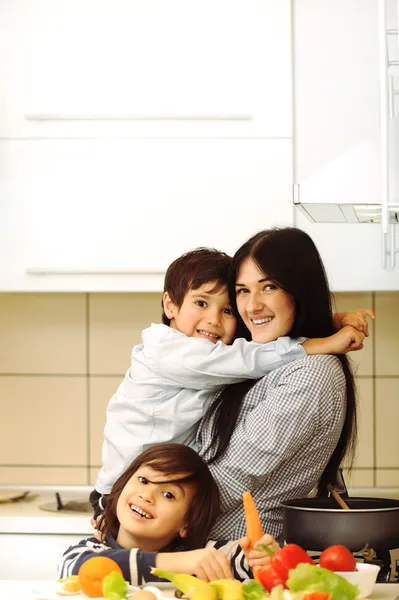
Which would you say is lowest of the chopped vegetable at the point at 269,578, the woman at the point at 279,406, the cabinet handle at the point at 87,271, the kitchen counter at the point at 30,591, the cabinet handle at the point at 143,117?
the kitchen counter at the point at 30,591

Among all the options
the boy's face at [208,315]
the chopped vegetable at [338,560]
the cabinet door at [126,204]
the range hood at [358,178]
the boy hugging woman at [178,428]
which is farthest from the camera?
the cabinet door at [126,204]

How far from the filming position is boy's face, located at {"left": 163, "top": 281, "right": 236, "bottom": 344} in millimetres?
1488

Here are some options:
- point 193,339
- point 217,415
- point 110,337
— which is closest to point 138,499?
point 217,415

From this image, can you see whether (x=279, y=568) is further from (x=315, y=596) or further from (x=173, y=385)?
(x=173, y=385)

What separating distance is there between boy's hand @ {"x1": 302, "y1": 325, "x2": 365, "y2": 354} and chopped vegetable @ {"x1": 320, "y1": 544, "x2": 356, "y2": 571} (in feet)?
1.49

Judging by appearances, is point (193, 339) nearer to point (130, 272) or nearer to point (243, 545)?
point (243, 545)

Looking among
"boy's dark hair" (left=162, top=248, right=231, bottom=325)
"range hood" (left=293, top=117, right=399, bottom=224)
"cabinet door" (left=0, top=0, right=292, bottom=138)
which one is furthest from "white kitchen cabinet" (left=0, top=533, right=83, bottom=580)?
"range hood" (left=293, top=117, right=399, bottom=224)

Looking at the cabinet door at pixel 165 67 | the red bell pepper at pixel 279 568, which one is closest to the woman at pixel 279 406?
the red bell pepper at pixel 279 568

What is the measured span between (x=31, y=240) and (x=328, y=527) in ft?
4.08

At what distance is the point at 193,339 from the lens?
4.72 ft

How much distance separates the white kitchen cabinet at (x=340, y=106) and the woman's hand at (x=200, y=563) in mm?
1067

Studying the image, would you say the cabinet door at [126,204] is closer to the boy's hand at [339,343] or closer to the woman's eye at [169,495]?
the boy's hand at [339,343]

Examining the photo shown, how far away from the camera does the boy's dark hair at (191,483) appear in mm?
1220

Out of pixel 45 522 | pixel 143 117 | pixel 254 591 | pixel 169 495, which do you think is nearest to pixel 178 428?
pixel 169 495
